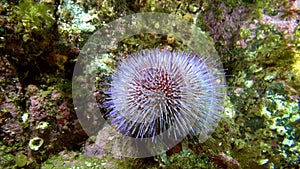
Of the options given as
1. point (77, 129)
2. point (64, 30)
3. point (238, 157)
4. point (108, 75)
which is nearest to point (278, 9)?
point (238, 157)

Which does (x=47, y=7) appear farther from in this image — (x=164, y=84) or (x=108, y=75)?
(x=164, y=84)

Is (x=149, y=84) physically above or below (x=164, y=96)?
above

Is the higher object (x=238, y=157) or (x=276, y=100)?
(x=276, y=100)
